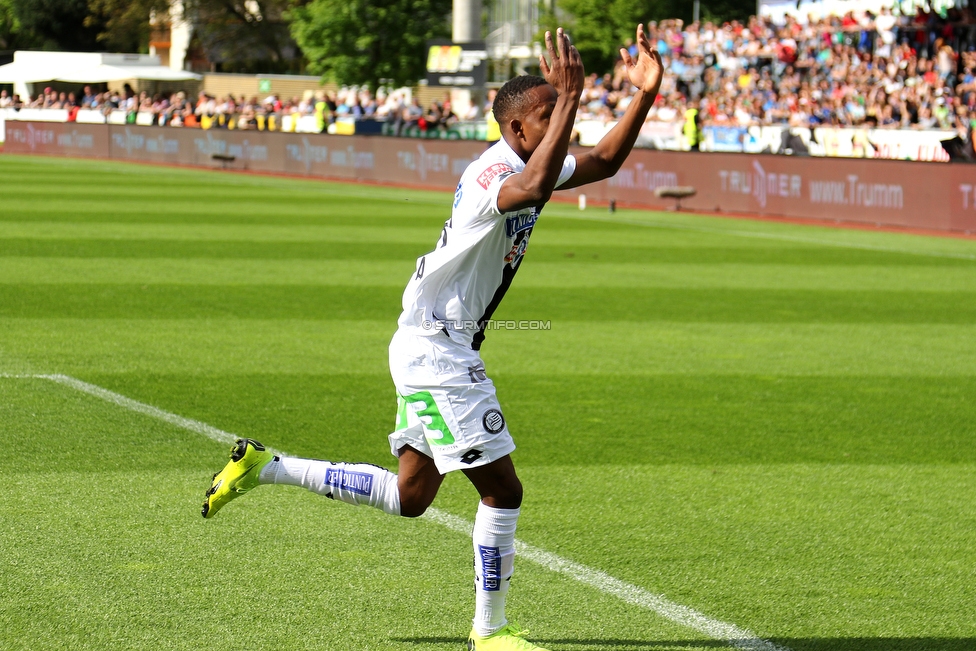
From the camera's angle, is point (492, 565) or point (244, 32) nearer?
point (492, 565)

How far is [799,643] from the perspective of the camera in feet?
16.0

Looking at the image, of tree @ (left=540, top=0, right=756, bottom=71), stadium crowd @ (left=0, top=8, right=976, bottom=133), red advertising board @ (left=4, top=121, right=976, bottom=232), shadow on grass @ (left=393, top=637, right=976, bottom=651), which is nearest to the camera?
shadow on grass @ (left=393, top=637, right=976, bottom=651)

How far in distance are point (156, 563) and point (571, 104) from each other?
109 inches

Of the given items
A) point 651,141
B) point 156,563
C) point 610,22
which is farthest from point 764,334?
point 610,22

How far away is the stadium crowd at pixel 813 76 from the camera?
96.0 ft

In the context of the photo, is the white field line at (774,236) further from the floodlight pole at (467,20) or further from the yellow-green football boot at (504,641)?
the floodlight pole at (467,20)

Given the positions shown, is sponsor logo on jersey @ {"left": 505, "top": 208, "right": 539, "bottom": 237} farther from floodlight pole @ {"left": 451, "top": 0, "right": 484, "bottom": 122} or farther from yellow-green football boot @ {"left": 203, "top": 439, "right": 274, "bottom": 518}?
floodlight pole @ {"left": 451, "top": 0, "right": 484, "bottom": 122}

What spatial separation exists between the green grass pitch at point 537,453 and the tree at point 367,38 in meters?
36.3

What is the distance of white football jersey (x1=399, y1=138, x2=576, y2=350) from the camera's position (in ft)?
14.7

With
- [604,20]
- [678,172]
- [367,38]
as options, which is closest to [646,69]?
[678,172]

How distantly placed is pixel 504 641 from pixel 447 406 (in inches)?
33.5

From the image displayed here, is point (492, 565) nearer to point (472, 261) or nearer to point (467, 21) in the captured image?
point (472, 261)

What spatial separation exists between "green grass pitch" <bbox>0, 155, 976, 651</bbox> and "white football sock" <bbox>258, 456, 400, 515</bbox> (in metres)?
0.47

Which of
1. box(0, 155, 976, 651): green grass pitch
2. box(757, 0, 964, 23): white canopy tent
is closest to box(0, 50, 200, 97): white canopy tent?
box(757, 0, 964, 23): white canopy tent
